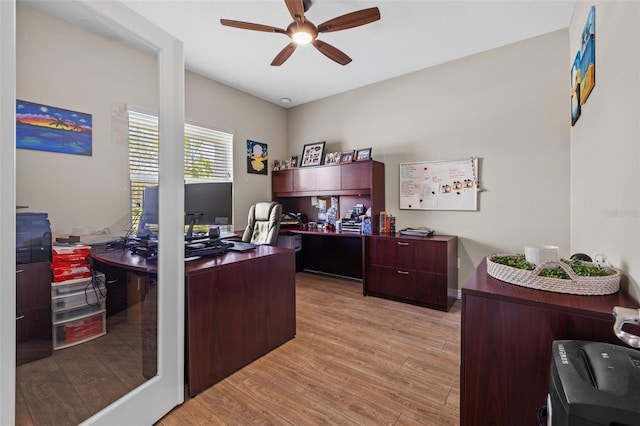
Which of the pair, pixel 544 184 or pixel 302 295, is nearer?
pixel 544 184

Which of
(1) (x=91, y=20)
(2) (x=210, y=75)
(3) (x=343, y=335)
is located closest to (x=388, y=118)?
(2) (x=210, y=75)

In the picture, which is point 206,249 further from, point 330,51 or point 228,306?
point 330,51

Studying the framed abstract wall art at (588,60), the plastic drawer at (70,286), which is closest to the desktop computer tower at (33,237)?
the plastic drawer at (70,286)

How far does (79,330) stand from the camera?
1.35 meters

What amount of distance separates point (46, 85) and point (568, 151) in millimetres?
3839

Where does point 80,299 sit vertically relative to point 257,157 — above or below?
below

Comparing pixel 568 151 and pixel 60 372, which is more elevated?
pixel 568 151

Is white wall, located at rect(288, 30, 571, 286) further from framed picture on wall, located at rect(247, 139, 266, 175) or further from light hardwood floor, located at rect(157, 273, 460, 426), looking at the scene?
framed picture on wall, located at rect(247, 139, 266, 175)

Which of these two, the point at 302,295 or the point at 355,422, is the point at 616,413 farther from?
the point at 302,295

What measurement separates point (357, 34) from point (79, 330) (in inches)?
124

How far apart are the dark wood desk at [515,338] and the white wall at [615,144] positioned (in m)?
0.26

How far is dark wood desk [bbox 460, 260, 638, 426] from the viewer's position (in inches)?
37.2

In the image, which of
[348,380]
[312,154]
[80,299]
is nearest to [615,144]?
[348,380]

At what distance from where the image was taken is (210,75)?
3.70 m
